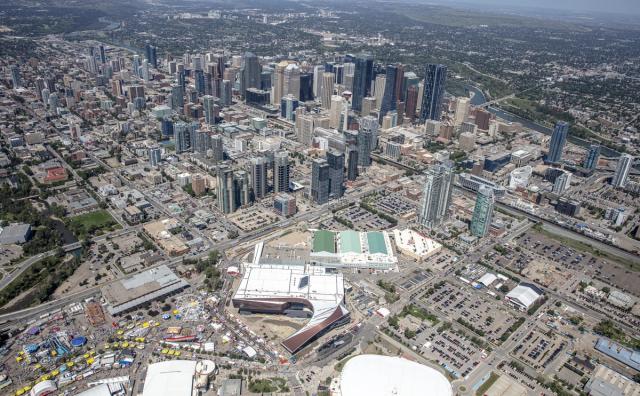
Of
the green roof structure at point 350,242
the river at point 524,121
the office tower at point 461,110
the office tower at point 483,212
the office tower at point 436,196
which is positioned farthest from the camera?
the office tower at point 461,110

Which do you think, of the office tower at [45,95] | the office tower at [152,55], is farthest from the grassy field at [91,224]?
the office tower at [152,55]

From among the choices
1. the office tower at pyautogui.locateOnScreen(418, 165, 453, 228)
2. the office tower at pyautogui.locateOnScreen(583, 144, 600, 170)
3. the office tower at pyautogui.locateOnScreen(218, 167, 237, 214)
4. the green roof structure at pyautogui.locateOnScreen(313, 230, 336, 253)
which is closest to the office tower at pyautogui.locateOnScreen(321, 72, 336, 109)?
the office tower at pyautogui.locateOnScreen(583, 144, 600, 170)

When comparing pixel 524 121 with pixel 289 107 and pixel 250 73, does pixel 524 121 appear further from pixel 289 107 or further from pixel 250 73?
pixel 250 73

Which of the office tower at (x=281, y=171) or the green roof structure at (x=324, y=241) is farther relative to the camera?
the office tower at (x=281, y=171)

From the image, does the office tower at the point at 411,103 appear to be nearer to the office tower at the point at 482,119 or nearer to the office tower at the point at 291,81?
the office tower at the point at 482,119

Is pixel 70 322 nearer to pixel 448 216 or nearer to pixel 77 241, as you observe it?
pixel 77 241

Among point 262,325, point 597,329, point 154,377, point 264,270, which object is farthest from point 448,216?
point 154,377
